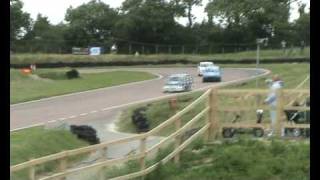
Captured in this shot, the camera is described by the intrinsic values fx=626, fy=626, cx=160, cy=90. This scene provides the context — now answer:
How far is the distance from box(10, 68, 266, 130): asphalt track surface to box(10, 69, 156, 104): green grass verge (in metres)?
1.81

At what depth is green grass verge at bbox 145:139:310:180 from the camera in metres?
10.0

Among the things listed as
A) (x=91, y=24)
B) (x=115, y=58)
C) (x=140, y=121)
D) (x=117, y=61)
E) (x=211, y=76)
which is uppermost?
(x=91, y=24)

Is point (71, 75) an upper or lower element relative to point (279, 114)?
upper

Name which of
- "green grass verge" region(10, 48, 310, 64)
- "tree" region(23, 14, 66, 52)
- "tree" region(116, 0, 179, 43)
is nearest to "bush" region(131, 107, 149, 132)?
"green grass verge" region(10, 48, 310, 64)

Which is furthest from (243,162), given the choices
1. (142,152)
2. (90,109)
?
(90,109)

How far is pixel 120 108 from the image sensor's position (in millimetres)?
34625

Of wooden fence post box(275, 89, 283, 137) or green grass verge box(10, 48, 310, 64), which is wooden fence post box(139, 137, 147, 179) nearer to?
wooden fence post box(275, 89, 283, 137)

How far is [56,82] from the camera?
2035 inches

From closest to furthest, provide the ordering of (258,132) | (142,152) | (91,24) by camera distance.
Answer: (142,152) < (258,132) < (91,24)

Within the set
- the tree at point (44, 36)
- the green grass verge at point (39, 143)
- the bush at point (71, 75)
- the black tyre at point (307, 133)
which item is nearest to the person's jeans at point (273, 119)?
the black tyre at point (307, 133)

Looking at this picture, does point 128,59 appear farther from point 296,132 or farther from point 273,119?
point 296,132

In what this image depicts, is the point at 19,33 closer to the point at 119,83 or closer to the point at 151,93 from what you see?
the point at 119,83

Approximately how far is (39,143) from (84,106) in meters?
15.1
